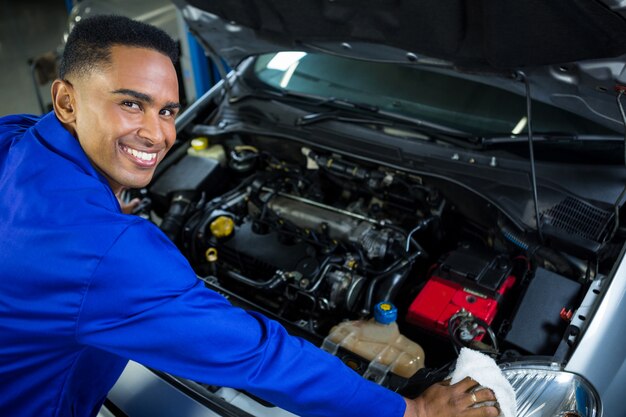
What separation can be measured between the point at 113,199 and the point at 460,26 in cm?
115

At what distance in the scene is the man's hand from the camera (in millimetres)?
1312

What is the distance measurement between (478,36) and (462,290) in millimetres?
851

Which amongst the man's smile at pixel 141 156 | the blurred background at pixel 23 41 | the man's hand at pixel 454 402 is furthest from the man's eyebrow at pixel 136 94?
the blurred background at pixel 23 41

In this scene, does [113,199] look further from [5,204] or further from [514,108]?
[514,108]

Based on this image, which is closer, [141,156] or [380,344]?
[141,156]

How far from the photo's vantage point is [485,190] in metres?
2.09

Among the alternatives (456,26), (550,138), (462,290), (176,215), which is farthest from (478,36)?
(176,215)

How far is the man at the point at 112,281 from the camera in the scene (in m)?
1.18

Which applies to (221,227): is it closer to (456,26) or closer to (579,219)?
(456,26)

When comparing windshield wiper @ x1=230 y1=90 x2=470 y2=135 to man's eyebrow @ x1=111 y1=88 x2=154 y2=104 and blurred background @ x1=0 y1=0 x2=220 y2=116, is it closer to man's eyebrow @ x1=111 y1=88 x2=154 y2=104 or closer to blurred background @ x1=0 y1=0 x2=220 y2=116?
man's eyebrow @ x1=111 y1=88 x2=154 y2=104

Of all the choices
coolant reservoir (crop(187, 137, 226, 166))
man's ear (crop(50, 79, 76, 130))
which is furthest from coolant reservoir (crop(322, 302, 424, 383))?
coolant reservoir (crop(187, 137, 226, 166))

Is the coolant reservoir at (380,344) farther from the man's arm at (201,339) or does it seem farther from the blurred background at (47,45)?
the blurred background at (47,45)

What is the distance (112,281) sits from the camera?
1164 millimetres

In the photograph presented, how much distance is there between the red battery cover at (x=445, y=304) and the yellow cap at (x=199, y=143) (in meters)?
1.36
